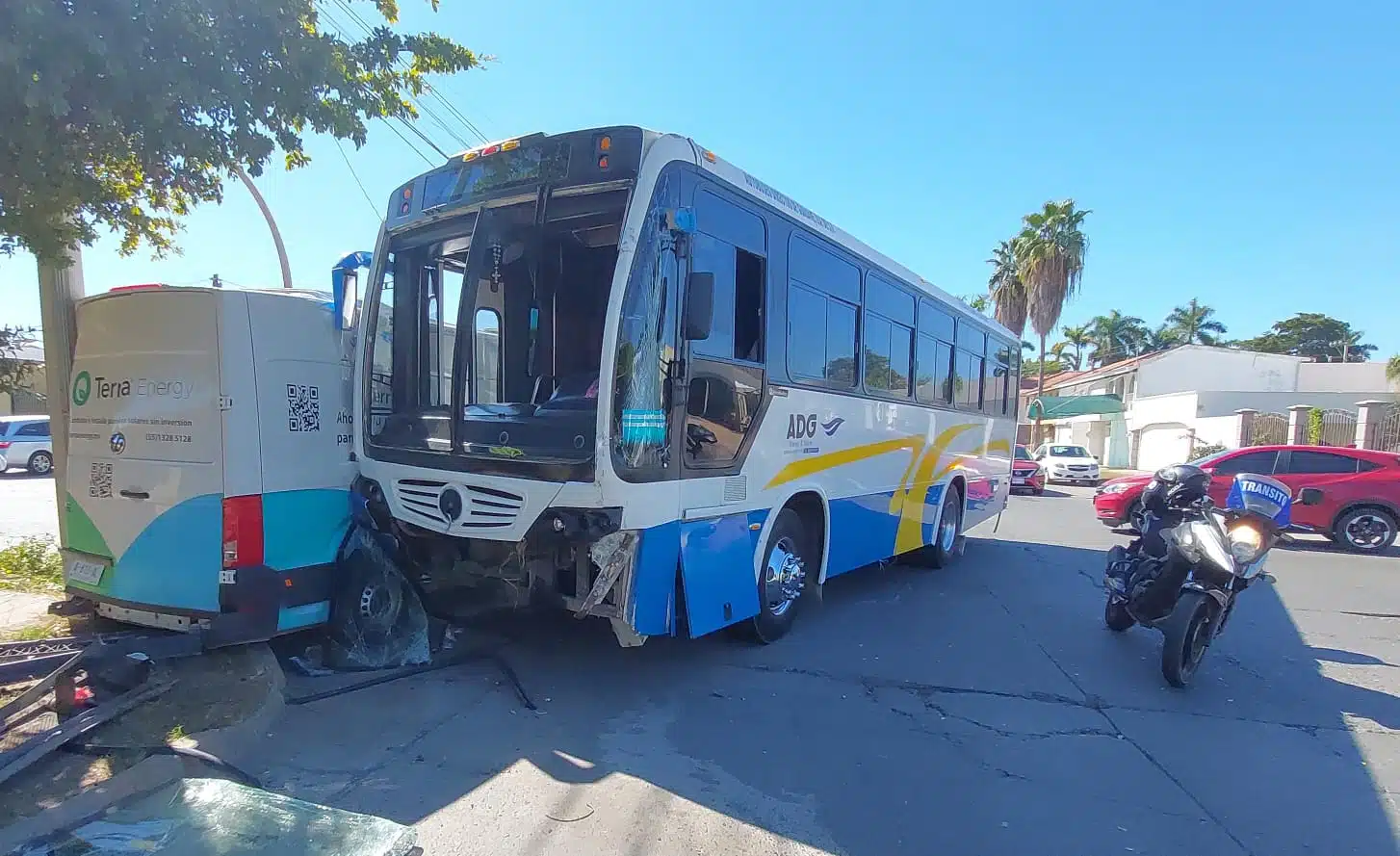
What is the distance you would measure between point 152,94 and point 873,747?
212 inches

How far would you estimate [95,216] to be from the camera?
550 cm

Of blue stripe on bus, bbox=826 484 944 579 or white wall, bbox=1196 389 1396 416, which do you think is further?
white wall, bbox=1196 389 1396 416

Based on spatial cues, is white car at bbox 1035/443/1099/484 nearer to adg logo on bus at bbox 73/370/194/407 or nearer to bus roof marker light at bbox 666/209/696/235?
bus roof marker light at bbox 666/209/696/235

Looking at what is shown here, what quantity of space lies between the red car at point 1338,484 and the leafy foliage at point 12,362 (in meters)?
14.3

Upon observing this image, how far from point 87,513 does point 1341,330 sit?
8445 cm

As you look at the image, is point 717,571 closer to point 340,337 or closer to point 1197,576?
point 340,337

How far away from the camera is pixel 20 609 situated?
648 centimetres

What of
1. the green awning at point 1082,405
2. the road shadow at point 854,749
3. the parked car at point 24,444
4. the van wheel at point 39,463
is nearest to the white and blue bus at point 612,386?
the road shadow at point 854,749

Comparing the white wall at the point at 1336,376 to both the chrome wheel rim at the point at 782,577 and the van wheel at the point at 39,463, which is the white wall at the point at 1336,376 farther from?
the van wheel at the point at 39,463

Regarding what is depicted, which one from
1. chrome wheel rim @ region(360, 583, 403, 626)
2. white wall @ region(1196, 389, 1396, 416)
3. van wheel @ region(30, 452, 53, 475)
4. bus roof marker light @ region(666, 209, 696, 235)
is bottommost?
van wheel @ region(30, 452, 53, 475)

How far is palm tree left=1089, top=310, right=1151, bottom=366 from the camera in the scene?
Answer: 6294 centimetres

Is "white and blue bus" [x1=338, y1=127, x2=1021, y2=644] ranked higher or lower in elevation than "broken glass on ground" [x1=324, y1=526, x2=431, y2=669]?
higher

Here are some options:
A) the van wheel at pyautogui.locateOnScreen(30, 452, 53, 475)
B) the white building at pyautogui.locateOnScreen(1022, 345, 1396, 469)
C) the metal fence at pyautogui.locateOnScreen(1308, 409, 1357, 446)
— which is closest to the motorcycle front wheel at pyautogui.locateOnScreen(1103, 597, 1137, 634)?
the metal fence at pyautogui.locateOnScreen(1308, 409, 1357, 446)

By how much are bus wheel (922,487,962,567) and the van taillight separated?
25.1 ft
